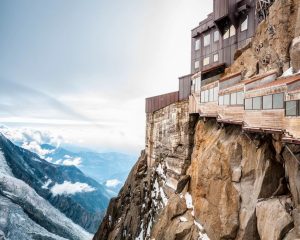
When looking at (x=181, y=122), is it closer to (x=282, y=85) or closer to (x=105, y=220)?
(x=282, y=85)

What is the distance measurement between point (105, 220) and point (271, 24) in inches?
1818

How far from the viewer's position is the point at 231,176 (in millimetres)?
26844

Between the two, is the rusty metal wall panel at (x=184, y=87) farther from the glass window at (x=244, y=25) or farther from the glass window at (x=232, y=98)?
the glass window at (x=232, y=98)

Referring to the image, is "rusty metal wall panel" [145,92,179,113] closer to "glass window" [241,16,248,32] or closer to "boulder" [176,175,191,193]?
"glass window" [241,16,248,32]

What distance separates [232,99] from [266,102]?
257 inches

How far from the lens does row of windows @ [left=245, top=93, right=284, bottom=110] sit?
19578 millimetres

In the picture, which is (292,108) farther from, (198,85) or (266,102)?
(198,85)

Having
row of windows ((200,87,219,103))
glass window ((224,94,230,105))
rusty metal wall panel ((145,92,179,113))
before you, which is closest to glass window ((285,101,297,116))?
glass window ((224,94,230,105))

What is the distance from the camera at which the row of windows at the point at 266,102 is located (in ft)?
64.2

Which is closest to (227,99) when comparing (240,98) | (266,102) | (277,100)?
(240,98)

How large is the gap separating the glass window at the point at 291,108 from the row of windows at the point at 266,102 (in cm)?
64

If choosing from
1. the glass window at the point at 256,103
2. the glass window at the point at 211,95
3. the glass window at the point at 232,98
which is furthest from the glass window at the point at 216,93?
the glass window at the point at 256,103

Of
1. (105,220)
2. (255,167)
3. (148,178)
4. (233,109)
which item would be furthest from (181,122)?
(105,220)

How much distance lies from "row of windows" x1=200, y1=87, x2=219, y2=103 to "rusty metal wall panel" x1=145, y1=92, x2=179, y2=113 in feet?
34.0
